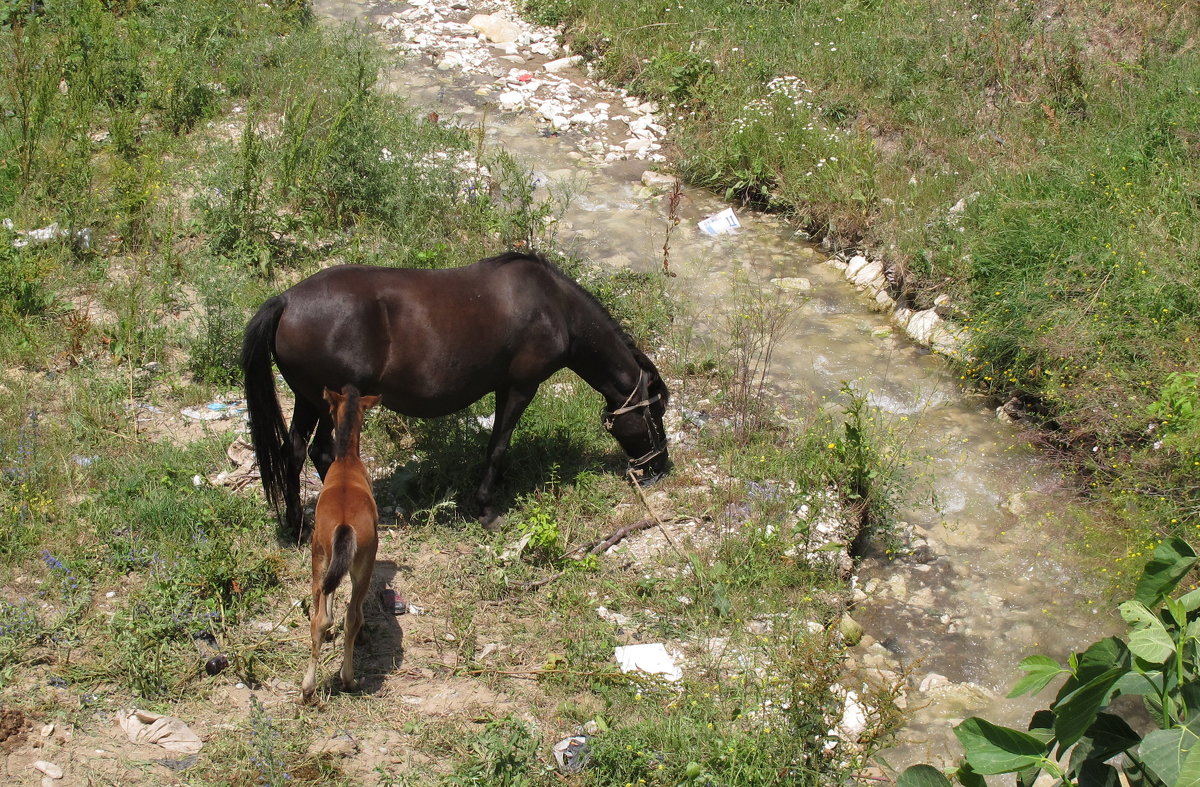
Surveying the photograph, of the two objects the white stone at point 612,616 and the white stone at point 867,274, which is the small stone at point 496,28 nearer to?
the white stone at point 867,274

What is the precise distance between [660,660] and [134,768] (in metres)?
2.39

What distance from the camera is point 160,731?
4.09 meters

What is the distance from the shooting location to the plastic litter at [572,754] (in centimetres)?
416

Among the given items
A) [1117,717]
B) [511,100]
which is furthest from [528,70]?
[1117,717]

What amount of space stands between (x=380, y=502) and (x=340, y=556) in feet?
6.56

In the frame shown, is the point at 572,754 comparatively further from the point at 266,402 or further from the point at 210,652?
the point at 266,402

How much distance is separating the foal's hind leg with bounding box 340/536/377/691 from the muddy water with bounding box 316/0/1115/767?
2.35m

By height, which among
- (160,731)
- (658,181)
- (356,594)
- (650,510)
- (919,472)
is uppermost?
(356,594)

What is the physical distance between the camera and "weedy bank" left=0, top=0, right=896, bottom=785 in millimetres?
4195

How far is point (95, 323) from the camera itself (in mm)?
7117

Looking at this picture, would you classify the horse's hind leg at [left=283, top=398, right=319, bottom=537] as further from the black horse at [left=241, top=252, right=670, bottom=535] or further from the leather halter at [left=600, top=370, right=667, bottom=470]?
the leather halter at [left=600, top=370, right=667, bottom=470]

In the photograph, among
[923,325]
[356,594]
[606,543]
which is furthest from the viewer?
[923,325]

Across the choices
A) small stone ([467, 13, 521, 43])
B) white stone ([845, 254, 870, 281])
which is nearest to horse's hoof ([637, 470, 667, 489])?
white stone ([845, 254, 870, 281])

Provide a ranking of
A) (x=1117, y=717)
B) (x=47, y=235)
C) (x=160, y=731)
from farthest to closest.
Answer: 1. (x=47, y=235)
2. (x=160, y=731)
3. (x=1117, y=717)
